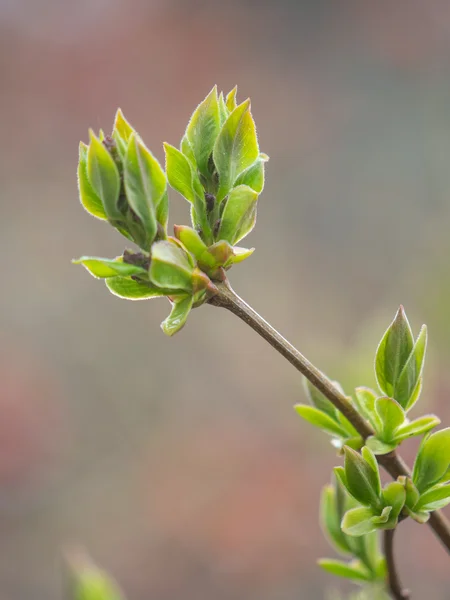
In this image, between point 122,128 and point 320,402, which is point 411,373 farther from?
point 122,128

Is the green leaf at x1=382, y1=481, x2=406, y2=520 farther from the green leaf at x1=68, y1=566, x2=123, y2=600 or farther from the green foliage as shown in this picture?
the green leaf at x1=68, y1=566, x2=123, y2=600

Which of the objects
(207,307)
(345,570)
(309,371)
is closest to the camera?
(309,371)

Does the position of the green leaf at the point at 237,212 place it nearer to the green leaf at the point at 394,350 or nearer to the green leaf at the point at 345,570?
the green leaf at the point at 394,350

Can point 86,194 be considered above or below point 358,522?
above

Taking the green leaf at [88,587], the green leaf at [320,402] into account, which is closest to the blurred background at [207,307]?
the green leaf at [88,587]

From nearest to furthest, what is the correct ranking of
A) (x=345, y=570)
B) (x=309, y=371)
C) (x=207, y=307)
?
(x=309, y=371)
(x=345, y=570)
(x=207, y=307)

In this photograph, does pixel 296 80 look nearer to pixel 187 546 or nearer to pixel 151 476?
pixel 151 476

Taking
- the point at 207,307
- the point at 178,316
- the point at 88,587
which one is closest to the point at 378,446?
the point at 178,316
